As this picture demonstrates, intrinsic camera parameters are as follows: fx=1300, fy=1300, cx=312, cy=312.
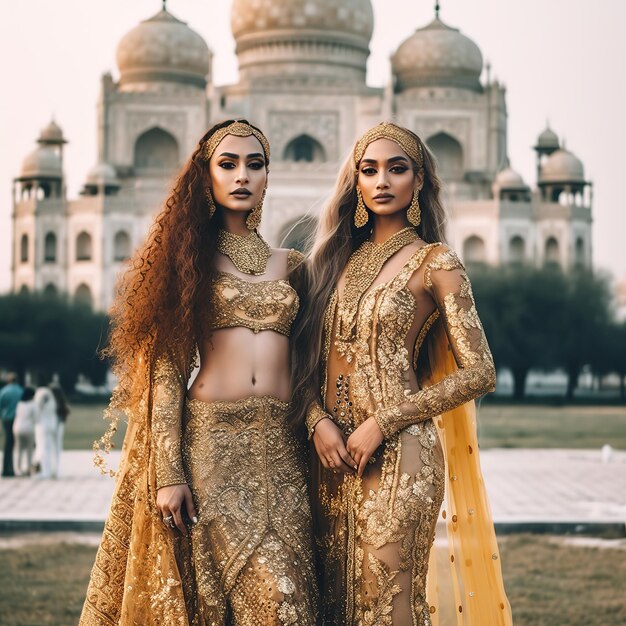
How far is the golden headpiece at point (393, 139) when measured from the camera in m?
3.18

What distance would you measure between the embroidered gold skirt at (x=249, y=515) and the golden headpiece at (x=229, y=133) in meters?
0.64

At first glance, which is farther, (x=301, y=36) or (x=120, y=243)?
(x=301, y=36)

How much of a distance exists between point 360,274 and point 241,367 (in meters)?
0.38

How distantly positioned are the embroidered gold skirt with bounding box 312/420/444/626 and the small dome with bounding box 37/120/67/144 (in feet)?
116

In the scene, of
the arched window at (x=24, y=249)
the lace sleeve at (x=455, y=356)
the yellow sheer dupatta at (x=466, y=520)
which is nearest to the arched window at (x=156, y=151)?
the arched window at (x=24, y=249)

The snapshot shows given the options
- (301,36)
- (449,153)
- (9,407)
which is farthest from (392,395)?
(449,153)

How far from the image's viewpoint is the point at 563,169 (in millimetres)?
36219

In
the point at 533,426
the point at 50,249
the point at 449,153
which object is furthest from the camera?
the point at 449,153

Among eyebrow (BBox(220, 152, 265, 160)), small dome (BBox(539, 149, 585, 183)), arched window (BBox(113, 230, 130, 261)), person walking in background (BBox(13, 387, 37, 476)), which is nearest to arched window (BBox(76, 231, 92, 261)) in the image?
arched window (BBox(113, 230, 130, 261))

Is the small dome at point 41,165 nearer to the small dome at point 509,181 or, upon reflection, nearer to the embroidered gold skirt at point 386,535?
the small dome at point 509,181

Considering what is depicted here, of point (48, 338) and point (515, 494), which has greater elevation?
point (48, 338)

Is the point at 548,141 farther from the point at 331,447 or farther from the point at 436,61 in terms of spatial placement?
the point at 331,447

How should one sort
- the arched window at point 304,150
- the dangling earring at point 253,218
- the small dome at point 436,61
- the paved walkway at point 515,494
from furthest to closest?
1. the small dome at point 436,61
2. the arched window at point 304,150
3. the paved walkway at point 515,494
4. the dangling earring at point 253,218

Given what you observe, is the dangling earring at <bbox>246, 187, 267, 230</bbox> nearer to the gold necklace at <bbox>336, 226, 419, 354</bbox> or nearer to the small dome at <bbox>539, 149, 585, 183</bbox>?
the gold necklace at <bbox>336, 226, 419, 354</bbox>
